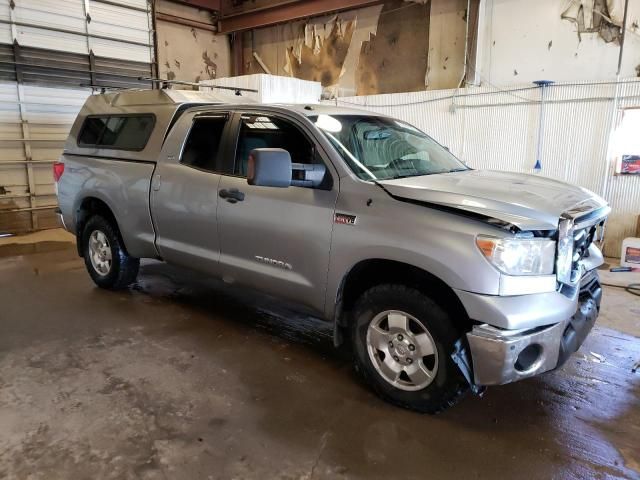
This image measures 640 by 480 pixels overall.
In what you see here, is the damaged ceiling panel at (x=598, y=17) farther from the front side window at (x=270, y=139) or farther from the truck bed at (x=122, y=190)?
the truck bed at (x=122, y=190)

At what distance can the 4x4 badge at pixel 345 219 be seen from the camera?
283cm

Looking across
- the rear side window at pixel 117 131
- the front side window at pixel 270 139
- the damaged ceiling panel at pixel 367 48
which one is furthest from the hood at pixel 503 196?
the damaged ceiling panel at pixel 367 48

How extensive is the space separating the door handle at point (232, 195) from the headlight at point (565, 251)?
6.72ft

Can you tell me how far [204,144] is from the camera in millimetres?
3828

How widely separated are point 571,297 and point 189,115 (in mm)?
3145

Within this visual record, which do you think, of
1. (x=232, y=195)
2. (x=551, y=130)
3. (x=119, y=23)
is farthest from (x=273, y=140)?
(x=119, y=23)

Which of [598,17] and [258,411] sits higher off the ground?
[598,17]

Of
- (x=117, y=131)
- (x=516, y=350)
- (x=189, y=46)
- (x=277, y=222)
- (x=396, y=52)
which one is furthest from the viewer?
(x=189, y=46)

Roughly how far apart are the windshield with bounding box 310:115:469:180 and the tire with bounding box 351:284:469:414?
0.78 m

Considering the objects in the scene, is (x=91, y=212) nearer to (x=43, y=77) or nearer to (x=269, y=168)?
(x=269, y=168)

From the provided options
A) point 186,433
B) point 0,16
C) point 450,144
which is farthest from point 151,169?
point 0,16

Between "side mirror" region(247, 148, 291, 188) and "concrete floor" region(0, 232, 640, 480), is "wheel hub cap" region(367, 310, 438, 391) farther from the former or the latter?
"side mirror" region(247, 148, 291, 188)

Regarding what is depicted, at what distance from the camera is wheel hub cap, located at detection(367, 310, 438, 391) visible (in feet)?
8.74

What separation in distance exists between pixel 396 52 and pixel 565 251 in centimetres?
792
